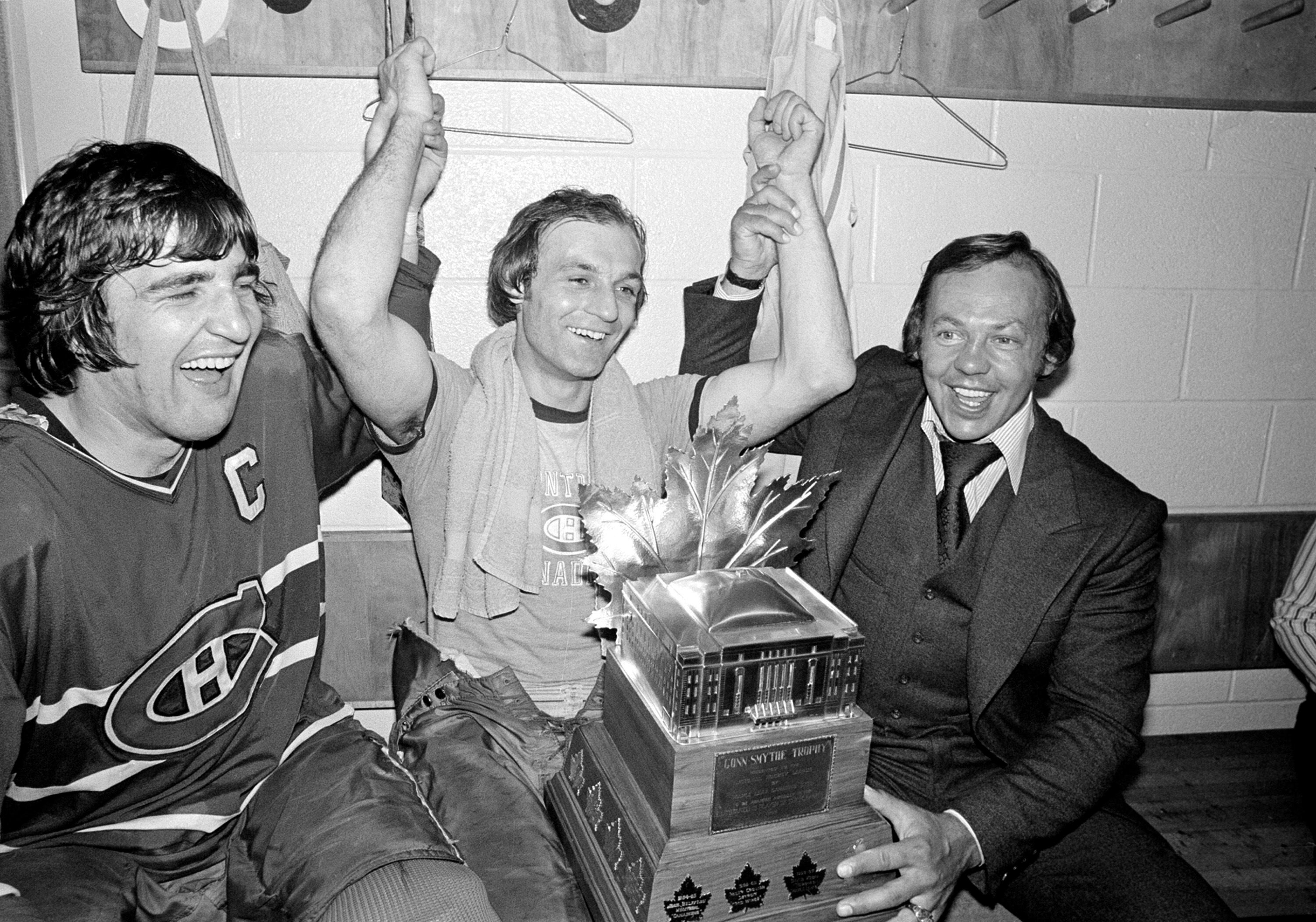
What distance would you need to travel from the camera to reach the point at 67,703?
115 cm

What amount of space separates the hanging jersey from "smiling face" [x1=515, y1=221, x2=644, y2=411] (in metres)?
0.36

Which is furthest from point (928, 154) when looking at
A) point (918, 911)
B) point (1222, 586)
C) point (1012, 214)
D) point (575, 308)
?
point (918, 911)

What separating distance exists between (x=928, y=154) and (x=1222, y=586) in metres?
1.23

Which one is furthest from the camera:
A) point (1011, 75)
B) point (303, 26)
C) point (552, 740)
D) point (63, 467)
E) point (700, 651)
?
point (1011, 75)

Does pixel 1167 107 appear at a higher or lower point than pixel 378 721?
higher

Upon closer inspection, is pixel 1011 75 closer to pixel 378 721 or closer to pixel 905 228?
pixel 905 228

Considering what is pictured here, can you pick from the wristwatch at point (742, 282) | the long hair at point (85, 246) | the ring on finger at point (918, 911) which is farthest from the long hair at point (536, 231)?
the ring on finger at point (918, 911)

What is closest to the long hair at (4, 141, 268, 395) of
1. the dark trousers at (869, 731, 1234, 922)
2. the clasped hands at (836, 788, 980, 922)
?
the clasped hands at (836, 788, 980, 922)

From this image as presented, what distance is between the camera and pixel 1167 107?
2033mm

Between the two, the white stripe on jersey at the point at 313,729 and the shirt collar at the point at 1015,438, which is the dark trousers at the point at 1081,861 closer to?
the shirt collar at the point at 1015,438

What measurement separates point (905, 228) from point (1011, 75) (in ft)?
1.22

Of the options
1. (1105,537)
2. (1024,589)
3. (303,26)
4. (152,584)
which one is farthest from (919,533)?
(303,26)

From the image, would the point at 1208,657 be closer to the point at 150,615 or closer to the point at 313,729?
the point at 313,729

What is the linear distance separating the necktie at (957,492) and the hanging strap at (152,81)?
1280 millimetres
